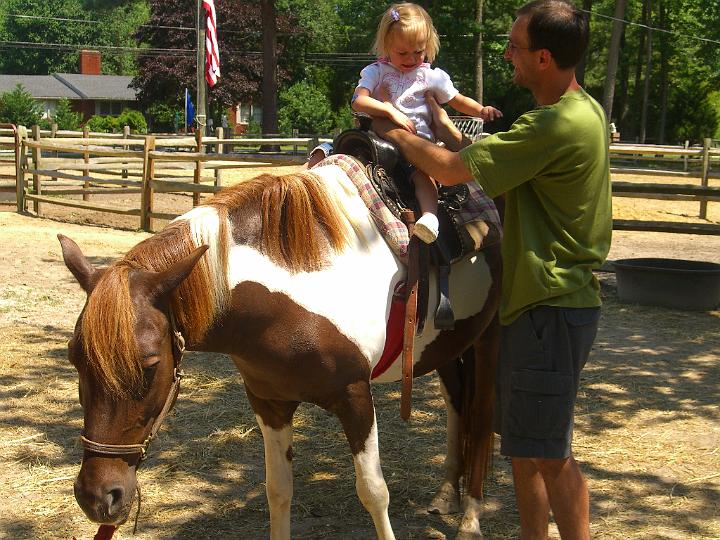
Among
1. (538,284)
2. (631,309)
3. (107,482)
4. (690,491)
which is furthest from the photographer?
(631,309)

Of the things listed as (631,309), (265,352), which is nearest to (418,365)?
(265,352)

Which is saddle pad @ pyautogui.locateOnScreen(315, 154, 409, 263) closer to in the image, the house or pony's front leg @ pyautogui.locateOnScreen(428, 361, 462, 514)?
pony's front leg @ pyautogui.locateOnScreen(428, 361, 462, 514)

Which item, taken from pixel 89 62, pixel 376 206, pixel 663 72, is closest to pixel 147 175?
pixel 376 206

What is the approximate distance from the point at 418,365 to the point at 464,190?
0.69 metres

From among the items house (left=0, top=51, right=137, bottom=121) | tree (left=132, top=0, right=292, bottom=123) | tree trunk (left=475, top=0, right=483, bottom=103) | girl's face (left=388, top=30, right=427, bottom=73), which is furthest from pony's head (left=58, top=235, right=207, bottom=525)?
house (left=0, top=51, right=137, bottom=121)

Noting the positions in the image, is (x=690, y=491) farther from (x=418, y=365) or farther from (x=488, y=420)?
(x=418, y=365)

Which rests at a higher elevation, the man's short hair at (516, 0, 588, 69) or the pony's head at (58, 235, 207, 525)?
the man's short hair at (516, 0, 588, 69)

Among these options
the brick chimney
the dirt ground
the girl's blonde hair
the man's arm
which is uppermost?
the brick chimney

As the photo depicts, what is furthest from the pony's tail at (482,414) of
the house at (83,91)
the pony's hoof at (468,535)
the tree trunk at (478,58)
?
the house at (83,91)

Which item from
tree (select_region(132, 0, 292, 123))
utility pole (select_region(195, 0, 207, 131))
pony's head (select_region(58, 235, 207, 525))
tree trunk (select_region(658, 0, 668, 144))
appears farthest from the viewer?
tree (select_region(132, 0, 292, 123))

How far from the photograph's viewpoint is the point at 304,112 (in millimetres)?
44969

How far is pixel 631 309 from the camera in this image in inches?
293

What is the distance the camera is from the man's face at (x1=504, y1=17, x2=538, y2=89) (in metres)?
2.36

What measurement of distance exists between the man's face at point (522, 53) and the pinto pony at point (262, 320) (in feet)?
2.31
